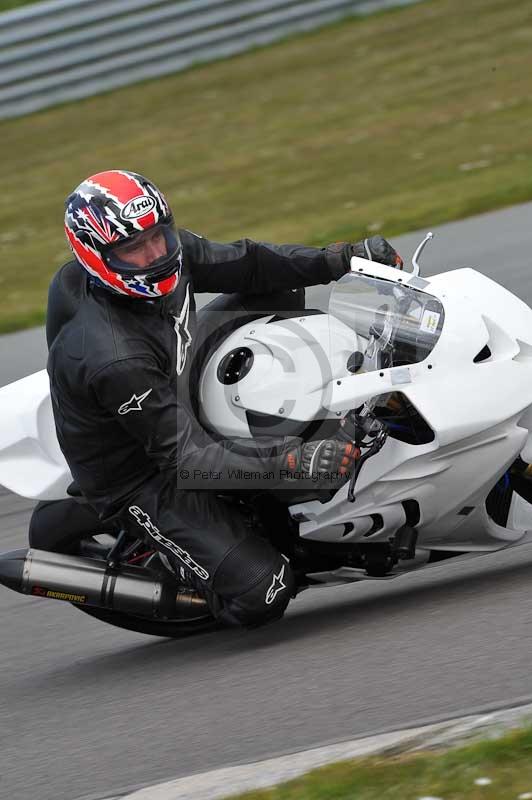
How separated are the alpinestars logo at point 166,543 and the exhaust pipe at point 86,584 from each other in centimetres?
21

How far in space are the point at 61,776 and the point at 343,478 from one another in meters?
1.22

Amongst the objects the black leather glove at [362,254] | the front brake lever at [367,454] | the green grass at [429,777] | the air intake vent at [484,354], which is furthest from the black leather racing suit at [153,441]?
the green grass at [429,777]

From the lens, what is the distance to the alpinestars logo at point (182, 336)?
4211 mm

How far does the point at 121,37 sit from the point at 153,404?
10.6 meters

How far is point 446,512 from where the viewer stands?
165 inches

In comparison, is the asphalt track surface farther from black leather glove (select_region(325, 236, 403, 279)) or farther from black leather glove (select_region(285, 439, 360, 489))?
black leather glove (select_region(325, 236, 403, 279))

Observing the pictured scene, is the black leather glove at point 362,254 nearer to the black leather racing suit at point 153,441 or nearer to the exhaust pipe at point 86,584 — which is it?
the black leather racing suit at point 153,441

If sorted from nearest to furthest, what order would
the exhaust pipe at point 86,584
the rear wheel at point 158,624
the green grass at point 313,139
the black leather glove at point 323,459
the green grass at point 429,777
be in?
the green grass at point 429,777, the black leather glove at point 323,459, the exhaust pipe at point 86,584, the rear wheel at point 158,624, the green grass at point 313,139

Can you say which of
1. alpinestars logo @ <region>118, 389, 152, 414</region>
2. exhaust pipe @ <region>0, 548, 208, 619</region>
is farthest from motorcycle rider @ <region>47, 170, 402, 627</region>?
exhaust pipe @ <region>0, 548, 208, 619</region>

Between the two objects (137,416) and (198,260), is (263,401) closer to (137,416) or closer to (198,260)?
(137,416)

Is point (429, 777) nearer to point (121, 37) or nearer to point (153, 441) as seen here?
point (153, 441)

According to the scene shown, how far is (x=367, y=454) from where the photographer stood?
157 inches

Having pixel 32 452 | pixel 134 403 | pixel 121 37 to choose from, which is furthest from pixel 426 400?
pixel 121 37

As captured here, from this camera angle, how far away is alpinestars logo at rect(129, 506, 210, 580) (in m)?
4.29
